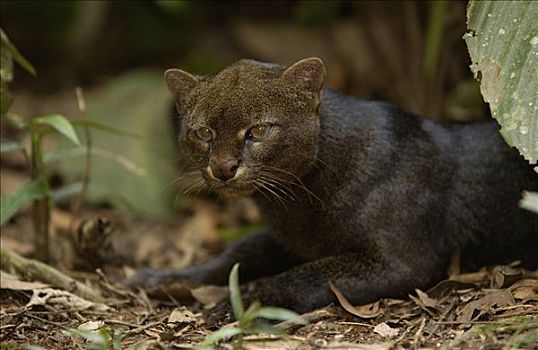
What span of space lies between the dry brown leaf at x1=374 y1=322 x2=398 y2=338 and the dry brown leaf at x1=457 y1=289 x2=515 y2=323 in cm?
30

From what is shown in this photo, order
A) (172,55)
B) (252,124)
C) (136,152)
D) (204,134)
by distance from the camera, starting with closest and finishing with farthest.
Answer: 1. (252,124)
2. (204,134)
3. (136,152)
4. (172,55)

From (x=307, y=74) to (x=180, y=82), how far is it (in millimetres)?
682

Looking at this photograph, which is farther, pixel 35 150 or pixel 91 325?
pixel 35 150

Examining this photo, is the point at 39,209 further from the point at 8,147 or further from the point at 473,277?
the point at 473,277

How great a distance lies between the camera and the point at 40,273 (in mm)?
4355

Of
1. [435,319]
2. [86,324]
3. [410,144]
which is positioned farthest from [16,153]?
[435,319]

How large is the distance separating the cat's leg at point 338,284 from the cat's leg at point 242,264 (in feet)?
2.22

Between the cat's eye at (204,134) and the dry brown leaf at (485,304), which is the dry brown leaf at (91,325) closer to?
the cat's eye at (204,134)

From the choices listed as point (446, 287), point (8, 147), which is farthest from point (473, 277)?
point (8, 147)

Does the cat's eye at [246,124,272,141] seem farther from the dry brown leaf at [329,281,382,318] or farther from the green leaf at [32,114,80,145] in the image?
the green leaf at [32,114,80,145]

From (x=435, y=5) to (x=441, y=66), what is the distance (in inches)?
24.0

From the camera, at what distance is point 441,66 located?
20.3 feet

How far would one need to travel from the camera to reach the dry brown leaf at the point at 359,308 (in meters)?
3.99

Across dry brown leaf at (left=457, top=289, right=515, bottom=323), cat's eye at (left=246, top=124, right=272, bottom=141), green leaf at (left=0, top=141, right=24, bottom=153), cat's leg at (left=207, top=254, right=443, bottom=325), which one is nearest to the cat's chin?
cat's eye at (left=246, top=124, right=272, bottom=141)
